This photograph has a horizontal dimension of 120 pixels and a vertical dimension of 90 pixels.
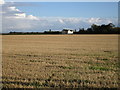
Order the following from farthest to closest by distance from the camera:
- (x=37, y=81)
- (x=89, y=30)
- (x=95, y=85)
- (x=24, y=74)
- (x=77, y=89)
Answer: (x=89, y=30), (x=24, y=74), (x=37, y=81), (x=95, y=85), (x=77, y=89)

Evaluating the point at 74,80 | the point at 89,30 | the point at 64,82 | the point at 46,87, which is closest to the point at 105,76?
the point at 74,80

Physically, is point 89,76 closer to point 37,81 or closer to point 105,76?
point 105,76

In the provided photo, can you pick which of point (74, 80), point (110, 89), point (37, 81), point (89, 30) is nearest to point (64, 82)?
point (74, 80)

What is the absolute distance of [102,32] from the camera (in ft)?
242

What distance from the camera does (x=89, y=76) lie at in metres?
7.12

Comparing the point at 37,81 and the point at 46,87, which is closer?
the point at 46,87

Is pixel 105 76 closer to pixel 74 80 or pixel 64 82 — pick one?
pixel 74 80

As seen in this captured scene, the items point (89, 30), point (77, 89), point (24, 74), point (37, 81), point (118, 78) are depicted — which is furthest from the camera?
point (89, 30)

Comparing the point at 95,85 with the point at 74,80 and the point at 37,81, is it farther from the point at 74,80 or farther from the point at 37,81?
the point at 37,81

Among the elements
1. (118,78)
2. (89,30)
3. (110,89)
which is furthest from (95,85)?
(89,30)

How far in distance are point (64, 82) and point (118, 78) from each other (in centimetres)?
220

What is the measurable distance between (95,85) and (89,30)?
A: 68372mm

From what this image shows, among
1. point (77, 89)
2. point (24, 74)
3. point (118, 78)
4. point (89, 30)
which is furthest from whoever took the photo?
point (89, 30)

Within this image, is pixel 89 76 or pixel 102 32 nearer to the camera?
pixel 89 76
